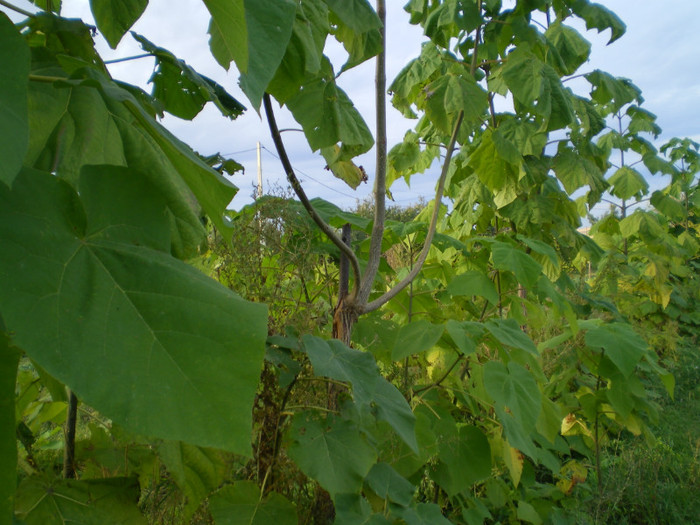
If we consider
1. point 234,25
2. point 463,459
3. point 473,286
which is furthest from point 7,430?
point 473,286

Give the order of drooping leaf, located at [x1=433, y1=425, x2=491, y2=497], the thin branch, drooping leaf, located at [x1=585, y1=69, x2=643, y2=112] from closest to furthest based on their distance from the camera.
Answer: the thin branch → drooping leaf, located at [x1=433, y1=425, x2=491, y2=497] → drooping leaf, located at [x1=585, y1=69, x2=643, y2=112]

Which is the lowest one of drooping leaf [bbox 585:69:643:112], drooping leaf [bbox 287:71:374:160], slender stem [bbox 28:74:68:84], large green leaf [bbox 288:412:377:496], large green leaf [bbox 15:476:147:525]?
large green leaf [bbox 15:476:147:525]

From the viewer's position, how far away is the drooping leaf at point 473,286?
6.14 feet

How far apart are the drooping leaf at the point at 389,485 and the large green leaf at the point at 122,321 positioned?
0.82 metres

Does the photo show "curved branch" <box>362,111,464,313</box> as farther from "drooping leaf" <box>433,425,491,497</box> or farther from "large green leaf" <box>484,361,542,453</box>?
"drooping leaf" <box>433,425,491,497</box>

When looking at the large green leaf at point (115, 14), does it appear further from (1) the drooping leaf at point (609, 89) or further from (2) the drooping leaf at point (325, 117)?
(1) the drooping leaf at point (609, 89)

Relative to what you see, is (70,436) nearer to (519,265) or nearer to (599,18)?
(519,265)

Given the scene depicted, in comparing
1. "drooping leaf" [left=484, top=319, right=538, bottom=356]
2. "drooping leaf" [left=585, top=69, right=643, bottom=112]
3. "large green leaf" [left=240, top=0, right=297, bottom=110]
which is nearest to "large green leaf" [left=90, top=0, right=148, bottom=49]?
"large green leaf" [left=240, top=0, right=297, bottom=110]

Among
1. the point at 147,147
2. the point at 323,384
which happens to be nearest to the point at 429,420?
the point at 323,384

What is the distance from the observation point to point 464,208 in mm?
3168

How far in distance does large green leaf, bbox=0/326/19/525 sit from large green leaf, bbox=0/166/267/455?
0.07 m

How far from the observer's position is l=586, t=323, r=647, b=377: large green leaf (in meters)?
2.04

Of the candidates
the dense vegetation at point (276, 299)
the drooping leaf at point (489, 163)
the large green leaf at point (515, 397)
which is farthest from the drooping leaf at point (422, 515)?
the drooping leaf at point (489, 163)

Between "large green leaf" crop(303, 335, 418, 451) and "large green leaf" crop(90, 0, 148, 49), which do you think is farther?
"large green leaf" crop(303, 335, 418, 451)
